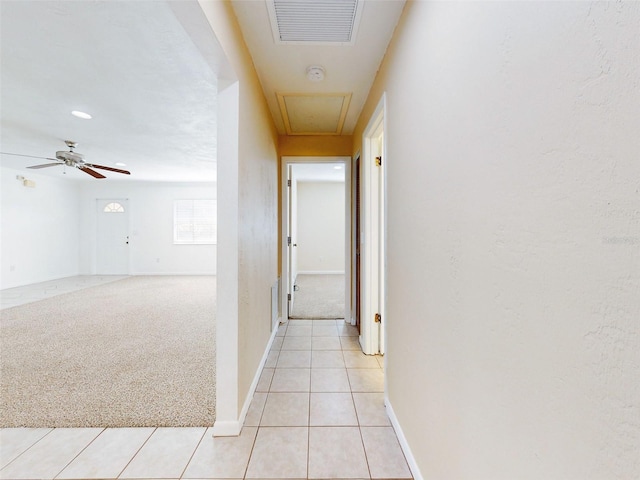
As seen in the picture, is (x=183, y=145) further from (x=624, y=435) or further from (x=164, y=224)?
(x=624, y=435)

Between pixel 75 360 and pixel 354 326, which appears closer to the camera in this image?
pixel 75 360

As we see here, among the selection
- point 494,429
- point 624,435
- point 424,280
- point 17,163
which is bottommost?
point 494,429

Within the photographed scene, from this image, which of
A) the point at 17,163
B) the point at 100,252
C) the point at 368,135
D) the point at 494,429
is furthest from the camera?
the point at 100,252

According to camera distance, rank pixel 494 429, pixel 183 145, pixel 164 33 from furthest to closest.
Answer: pixel 183 145, pixel 164 33, pixel 494 429

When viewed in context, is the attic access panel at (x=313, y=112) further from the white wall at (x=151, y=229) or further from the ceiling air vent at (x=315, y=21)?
the white wall at (x=151, y=229)

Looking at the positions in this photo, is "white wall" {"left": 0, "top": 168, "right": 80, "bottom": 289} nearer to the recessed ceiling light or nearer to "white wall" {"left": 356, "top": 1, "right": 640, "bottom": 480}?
the recessed ceiling light

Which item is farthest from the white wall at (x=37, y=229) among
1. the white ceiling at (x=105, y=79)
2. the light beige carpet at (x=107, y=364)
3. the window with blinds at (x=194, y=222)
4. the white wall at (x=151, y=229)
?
the window with blinds at (x=194, y=222)

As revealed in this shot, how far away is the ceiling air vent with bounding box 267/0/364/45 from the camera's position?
1.43m

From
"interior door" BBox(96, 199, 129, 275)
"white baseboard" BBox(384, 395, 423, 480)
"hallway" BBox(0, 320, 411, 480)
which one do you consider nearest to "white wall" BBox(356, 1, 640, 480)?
"white baseboard" BBox(384, 395, 423, 480)

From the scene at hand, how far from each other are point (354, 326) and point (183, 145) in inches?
142

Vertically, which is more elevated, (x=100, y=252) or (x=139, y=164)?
(x=139, y=164)

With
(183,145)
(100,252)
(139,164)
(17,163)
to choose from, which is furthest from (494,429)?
(100,252)

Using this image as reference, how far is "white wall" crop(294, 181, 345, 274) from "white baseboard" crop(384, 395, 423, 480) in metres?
5.49

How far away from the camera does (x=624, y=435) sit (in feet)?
1.37
